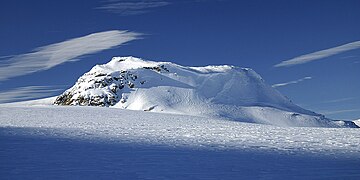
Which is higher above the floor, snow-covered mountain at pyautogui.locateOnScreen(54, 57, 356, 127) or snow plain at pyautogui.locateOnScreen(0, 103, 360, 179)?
snow-covered mountain at pyautogui.locateOnScreen(54, 57, 356, 127)

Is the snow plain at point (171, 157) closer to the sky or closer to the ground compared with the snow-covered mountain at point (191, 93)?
closer to the ground

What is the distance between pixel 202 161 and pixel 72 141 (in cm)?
549

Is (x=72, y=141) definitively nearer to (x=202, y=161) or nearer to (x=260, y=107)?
(x=202, y=161)

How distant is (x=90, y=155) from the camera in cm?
1166

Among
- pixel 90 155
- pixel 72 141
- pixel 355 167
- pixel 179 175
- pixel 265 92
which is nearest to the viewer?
pixel 179 175

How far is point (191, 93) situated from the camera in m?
116

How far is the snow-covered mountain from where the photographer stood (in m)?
98.8

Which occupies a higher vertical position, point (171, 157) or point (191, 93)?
point (191, 93)

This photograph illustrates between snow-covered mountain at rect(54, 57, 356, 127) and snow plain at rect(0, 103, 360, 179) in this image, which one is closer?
snow plain at rect(0, 103, 360, 179)

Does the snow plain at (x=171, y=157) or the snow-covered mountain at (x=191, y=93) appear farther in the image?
the snow-covered mountain at (x=191, y=93)

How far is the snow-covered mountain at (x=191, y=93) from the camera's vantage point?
98812 millimetres

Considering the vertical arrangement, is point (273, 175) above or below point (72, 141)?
below

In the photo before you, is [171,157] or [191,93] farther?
[191,93]

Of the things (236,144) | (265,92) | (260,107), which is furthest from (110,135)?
(265,92)
